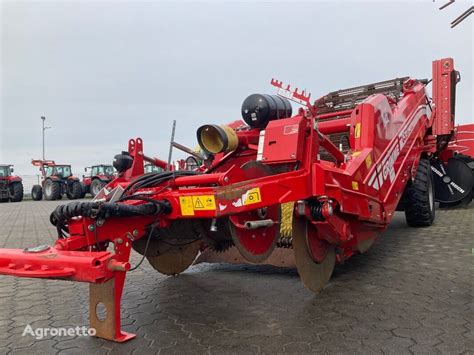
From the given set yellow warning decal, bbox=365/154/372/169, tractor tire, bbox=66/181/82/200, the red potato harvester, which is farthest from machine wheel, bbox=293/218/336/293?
tractor tire, bbox=66/181/82/200

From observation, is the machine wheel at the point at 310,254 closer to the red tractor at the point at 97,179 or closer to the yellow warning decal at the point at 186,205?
the yellow warning decal at the point at 186,205

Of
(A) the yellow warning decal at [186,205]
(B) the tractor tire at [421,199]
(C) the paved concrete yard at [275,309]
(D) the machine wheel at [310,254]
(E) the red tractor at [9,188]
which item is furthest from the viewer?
(E) the red tractor at [9,188]

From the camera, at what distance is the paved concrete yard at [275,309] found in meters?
2.44

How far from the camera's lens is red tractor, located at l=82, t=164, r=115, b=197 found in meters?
22.1

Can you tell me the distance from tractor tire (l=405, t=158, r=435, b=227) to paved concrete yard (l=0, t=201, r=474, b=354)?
101 cm

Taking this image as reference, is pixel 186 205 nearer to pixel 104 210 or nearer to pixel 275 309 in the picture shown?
pixel 104 210

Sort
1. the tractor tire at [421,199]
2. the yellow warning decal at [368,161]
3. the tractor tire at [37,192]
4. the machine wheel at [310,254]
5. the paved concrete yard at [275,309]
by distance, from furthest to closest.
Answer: the tractor tire at [37,192] < the tractor tire at [421,199] < the yellow warning decal at [368,161] < the machine wheel at [310,254] < the paved concrete yard at [275,309]

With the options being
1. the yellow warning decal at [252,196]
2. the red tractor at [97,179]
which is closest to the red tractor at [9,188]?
the red tractor at [97,179]

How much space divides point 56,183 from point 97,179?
8.24 ft

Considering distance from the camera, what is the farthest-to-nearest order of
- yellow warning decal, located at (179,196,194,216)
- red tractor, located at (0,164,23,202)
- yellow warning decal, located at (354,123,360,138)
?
red tractor, located at (0,164,23,202) < yellow warning decal, located at (354,123,360,138) < yellow warning decal, located at (179,196,194,216)

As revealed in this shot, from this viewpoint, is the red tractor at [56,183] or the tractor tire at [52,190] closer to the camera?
the red tractor at [56,183]

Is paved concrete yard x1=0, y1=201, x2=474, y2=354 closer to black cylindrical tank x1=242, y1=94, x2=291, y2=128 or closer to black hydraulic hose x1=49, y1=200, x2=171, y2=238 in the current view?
black hydraulic hose x1=49, y1=200, x2=171, y2=238

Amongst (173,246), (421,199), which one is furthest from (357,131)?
(421,199)

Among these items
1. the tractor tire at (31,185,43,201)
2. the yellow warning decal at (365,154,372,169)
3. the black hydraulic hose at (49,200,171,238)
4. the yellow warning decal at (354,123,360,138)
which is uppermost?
the yellow warning decal at (354,123,360,138)
